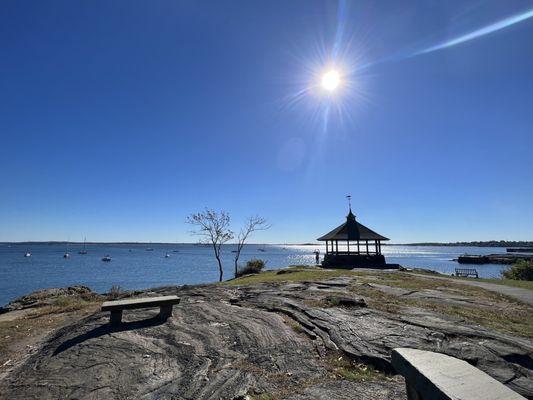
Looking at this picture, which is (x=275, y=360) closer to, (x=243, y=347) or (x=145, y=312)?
(x=243, y=347)

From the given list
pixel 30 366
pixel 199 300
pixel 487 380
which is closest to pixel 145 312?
pixel 199 300

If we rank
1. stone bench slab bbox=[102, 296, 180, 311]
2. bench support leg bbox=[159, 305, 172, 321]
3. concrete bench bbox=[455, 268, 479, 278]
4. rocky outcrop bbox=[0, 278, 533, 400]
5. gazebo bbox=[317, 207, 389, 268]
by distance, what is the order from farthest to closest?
concrete bench bbox=[455, 268, 479, 278]
gazebo bbox=[317, 207, 389, 268]
bench support leg bbox=[159, 305, 172, 321]
stone bench slab bbox=[102, 296, 180, 311]
rocky outcrop bbox=[0, 278, 533, 400]

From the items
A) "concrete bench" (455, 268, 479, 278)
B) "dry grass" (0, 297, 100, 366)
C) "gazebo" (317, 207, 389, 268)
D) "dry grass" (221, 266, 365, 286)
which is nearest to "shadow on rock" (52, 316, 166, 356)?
"dry grass" (0, 297, 100, 366)

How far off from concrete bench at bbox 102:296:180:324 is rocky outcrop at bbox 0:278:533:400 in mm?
247

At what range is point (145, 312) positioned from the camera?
30.1 feet

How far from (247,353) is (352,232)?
24705mm

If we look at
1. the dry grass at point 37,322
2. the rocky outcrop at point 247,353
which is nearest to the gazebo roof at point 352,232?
the rocky outcrop at point 247,353

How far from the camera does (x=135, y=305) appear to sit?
809 cm

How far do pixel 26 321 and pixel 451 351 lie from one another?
10.3 meters

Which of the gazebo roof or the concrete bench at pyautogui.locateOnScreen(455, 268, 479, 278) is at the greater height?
the gazebo roof

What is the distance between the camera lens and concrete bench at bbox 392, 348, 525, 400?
113 inches

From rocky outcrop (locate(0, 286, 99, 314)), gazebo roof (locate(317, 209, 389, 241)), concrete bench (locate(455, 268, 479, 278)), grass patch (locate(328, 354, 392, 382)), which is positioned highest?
gazebo roof (locate(317, 209, 389, 241))

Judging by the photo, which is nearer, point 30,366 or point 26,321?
point 30,366

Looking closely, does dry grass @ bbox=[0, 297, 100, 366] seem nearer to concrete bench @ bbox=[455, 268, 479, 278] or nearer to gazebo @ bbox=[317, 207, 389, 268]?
gazebo @ bbox=[317, 207, 389, 268]
